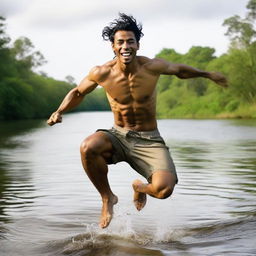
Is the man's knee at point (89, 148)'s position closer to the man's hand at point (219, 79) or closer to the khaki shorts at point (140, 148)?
the khaki shorts at point (140, 148)

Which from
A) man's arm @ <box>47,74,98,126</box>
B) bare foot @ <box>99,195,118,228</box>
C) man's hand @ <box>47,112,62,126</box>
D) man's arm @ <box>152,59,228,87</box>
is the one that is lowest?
bare foot @ <box>99,195,118,228</box>

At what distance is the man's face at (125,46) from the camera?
21.1ft

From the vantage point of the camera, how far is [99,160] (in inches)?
259

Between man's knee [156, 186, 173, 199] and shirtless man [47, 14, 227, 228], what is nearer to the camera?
man's knee [156, 186, 173, 199]

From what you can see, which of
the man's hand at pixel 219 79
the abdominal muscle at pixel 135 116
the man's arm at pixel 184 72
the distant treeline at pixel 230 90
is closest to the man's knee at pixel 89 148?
the abdominal muscle at pixel 135 116

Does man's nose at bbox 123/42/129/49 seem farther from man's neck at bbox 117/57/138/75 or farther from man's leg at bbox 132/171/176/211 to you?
man's leg at bbox 132/171/176/211

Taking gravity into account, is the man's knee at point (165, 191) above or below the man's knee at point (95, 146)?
below

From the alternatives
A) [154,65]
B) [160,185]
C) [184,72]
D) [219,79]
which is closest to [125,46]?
[154,65]

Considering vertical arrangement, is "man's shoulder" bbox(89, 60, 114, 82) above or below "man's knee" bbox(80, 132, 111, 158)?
above

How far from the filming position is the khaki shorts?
6.67 metres

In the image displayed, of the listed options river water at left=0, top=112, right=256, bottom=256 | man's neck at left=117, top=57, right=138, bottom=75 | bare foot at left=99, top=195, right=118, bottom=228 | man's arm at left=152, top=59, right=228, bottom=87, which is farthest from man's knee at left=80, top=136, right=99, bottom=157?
man's arm at left=152, top=59, right=228, bottom=87

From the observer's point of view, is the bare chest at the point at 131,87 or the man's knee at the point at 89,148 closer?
the man's knee at the point at 89,148

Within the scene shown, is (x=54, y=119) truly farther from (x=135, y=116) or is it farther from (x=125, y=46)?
(x=125, y=46)

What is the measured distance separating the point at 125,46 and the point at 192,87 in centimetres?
9024
